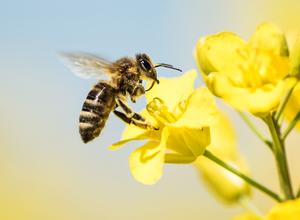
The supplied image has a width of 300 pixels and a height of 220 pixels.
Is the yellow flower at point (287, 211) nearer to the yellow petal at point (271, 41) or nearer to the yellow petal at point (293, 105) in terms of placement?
the yellow petal at point (271, 41)

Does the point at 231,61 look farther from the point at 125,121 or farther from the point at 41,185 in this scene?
the point at 41,185

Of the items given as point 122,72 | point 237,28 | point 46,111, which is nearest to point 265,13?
point 237,28

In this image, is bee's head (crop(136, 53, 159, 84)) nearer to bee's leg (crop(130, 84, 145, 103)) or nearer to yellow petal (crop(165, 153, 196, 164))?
bee's leg (crop(130, 84, 145, 103))

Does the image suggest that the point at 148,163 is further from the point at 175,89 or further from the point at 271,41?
the point at 271,41

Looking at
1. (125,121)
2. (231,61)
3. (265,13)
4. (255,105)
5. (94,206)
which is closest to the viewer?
(255,105)

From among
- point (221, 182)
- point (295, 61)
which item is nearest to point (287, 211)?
point (295, 61)

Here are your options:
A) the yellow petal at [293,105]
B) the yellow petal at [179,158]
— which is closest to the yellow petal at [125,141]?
the yellow petal at [179,158]

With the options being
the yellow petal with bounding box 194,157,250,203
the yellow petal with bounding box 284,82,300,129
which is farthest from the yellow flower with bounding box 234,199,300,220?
the yellow petal with bounding box 194,157,250,203

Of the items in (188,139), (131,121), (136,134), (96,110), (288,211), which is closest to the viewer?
(288,211)
